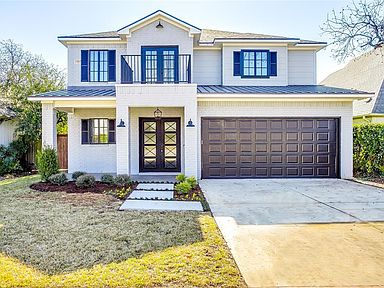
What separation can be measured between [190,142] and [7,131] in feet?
32.9

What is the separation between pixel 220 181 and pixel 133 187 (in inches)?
136

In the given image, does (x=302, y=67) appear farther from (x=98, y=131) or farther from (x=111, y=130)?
(x=98, y=131)

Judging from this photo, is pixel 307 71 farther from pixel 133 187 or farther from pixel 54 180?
pixel 54 180

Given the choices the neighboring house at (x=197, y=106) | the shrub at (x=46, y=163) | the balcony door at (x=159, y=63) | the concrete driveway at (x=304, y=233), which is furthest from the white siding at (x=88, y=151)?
the concrete driveway at (x=304, y=233)

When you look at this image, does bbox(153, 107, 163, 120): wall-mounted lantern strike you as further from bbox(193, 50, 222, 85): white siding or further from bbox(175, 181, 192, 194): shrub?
bbox(175, 181, 192, 194): shrub

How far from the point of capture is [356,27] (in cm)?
1403

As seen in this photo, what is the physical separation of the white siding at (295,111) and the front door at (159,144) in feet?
6.78

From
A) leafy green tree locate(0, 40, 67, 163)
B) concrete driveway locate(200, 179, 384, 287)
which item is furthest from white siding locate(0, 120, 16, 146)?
concrete driveway locate(200, 179, 384, 287)

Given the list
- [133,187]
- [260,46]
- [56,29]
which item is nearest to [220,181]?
[133,187]

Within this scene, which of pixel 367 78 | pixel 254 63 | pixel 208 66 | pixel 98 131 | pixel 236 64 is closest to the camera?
pixel 98 131

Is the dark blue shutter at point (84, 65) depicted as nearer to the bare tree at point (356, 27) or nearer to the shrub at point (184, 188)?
the shrub at point (184, 188)

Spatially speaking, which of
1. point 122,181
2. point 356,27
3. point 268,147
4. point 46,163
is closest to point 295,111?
point 268,147

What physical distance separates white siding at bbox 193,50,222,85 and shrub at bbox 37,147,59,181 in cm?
733

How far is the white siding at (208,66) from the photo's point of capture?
619 inches
